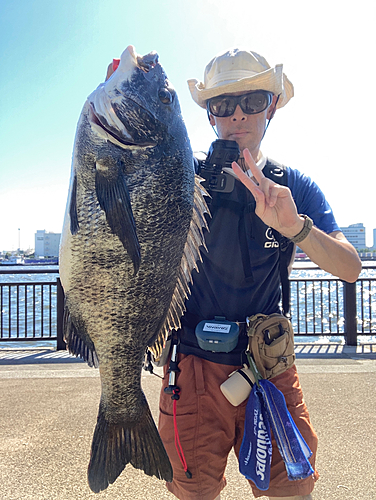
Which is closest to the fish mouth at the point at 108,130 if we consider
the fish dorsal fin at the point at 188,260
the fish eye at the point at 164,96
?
the fish eye at the point at 164,96

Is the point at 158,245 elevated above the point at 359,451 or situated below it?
above

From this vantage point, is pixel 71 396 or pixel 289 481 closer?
pixel 289 481

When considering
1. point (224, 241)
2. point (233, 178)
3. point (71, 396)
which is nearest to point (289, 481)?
point (224, 241)

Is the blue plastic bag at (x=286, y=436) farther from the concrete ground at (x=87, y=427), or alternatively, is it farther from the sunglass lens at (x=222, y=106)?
the sunglass lens at (x=222, y=106)

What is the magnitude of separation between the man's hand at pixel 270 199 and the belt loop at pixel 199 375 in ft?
3.12

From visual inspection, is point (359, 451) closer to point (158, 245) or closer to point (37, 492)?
point (37, 492)

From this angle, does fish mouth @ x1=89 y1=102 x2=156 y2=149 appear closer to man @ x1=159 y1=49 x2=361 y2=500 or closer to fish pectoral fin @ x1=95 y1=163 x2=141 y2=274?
fish pectoral fin @ x1=95 y1=163 x2=141 y2=274

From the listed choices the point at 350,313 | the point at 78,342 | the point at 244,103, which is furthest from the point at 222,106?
the point at 350,313

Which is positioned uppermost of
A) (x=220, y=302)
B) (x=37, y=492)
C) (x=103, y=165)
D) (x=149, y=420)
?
(x=103, y=165)

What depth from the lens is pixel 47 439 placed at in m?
3.53

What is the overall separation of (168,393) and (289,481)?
2.66 feet

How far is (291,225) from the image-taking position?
6.07 feet

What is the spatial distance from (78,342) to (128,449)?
57 cm

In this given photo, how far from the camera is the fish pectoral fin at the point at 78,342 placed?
1681 mm
